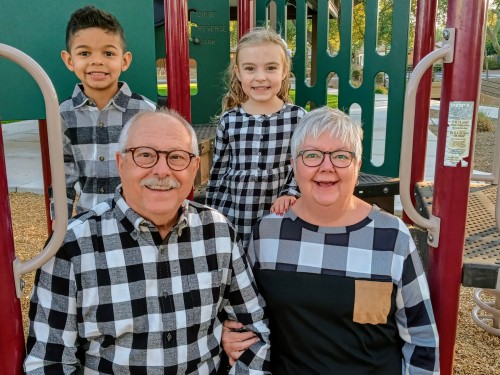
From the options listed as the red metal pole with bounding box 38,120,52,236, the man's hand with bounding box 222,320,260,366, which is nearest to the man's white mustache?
the man's hand with bounding box 222,320,260,366

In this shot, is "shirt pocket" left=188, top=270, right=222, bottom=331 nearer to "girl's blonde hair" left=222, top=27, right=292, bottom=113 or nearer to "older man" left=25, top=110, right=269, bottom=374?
"older man" left=25, top=110, right=269, bottom=374

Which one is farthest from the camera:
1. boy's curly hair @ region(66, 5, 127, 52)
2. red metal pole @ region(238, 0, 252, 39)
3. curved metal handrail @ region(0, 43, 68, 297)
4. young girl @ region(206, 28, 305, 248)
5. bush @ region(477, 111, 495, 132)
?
bush @ region(477, 111, 495, 132)

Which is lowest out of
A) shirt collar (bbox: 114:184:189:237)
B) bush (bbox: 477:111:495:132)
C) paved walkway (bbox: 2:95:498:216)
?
paved walkway (bbox: 2:95:498:216)

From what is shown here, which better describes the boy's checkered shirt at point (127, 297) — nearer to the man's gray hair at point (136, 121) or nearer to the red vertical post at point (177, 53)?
the man's gray hair at point (136, 121)

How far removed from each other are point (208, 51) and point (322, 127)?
2.83 meters

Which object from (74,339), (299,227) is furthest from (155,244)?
(299,227)

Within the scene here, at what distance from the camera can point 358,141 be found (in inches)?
62.9

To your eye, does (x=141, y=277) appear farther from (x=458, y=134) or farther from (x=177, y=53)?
(x=177, y=53)

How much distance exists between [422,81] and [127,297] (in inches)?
74.1

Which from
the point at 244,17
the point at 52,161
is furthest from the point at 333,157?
the point at 244,17

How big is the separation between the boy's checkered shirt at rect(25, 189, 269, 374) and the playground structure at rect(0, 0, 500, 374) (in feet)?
0.31

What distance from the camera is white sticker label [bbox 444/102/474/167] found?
1435 mm

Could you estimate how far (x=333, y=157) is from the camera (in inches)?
61.6

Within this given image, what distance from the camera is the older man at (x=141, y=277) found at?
138 cm
